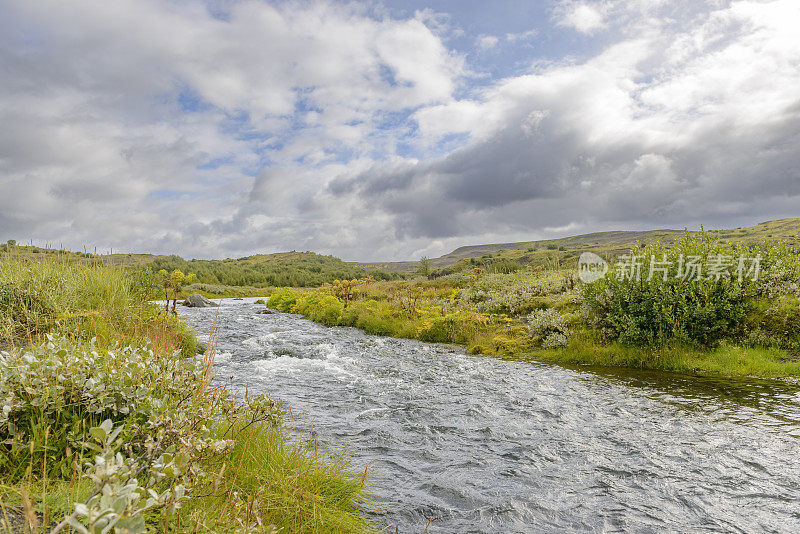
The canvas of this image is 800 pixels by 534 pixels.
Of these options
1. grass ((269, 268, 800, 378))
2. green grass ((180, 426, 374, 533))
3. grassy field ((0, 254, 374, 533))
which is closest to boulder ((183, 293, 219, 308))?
grass ((269, 268, 800, 378))

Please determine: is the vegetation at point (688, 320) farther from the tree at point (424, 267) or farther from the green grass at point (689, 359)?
the tree at point (424, 267)

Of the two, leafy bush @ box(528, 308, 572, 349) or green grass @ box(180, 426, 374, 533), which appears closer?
green grass @ box(180, 426, 374, 533)

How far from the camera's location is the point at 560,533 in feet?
12.7

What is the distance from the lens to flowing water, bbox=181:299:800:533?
416 centimetres

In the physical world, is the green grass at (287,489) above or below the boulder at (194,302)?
above

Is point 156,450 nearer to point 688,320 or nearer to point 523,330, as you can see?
point 688,320

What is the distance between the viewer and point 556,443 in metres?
5.83

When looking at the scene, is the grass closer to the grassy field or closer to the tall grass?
the tall grass

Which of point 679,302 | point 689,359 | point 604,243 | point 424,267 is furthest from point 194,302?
point 604,243

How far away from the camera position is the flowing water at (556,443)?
164 inches

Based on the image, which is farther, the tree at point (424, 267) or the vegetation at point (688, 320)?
the tree at point (424, 267)

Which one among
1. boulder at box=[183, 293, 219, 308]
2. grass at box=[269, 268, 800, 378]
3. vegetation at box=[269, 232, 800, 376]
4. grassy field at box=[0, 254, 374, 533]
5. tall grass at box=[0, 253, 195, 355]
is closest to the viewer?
grassy field at box=[0, 254, 374, 533]

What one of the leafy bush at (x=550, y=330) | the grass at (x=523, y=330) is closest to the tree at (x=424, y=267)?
the grass at (x=523, y=330)

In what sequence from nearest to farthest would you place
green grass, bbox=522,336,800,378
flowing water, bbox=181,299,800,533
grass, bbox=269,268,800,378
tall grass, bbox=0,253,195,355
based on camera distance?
1. flowing water, bbox=181,299,800,533
2. tall grass, bbox=0,253,195,355
3. green grass, bbox=522,336,800,378
4. grass, bbox=269,268,800,378
